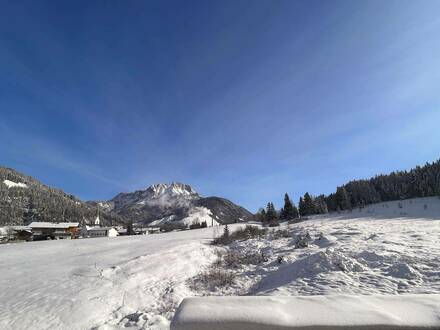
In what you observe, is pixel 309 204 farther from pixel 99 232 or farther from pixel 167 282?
pixel 167 282

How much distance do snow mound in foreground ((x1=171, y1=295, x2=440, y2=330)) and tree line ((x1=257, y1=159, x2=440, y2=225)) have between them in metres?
71.6

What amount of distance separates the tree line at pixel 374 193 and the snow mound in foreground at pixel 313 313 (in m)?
71.6

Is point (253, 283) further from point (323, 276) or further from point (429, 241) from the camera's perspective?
point (429, 241)

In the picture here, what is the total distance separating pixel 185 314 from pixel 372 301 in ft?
5.60

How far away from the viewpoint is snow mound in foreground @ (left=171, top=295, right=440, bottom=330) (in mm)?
2152

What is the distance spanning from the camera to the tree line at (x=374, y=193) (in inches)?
2963

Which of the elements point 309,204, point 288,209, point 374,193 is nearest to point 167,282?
point 288,209

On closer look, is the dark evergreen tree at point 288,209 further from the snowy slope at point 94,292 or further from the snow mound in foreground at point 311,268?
the snow mound in foreground at point 311,268

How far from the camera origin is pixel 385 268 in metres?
8.09

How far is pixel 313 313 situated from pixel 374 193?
101m

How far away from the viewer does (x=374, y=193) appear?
89.1 m

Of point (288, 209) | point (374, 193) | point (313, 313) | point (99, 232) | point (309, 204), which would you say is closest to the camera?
point (313, 313)

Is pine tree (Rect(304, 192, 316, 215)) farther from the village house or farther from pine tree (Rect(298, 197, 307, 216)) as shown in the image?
the village house

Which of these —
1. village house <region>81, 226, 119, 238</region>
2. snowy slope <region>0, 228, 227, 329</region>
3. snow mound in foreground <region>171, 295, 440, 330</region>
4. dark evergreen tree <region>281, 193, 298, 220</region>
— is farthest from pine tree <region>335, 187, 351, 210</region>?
snow mound in foreground <region>171, 295, 440, 330</region>
